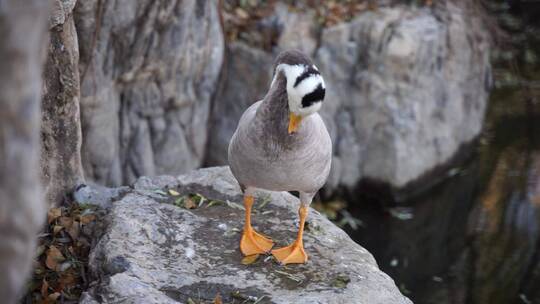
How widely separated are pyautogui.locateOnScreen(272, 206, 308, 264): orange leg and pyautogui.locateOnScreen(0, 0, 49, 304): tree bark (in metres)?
2.40

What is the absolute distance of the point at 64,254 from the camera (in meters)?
4.38

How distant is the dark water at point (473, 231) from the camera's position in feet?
24.2

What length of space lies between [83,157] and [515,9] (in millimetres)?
8705

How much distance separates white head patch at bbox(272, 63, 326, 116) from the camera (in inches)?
138

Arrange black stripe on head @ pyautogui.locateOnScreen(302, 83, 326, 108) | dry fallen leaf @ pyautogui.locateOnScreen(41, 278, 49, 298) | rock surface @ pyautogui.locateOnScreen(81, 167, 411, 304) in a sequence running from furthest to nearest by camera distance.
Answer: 1. dry fallen leaf @ pyautogui.locateOnScreen(41, 278, 49, 298)
2. rock surface @ pyautogui.locateOnScreen(81, 167, 411, 304)
3. black stripe on head @ pyautogui.locateOnScreen(302, 83, 326, 108)

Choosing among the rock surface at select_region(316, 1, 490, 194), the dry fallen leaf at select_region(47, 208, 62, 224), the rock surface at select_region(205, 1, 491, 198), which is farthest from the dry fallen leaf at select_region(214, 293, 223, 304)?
the rock surface at select_region(316, 1, 490, 194)

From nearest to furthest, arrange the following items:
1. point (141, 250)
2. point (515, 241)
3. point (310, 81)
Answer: point (310, 81)
point (141, 250)
point (515, 241)

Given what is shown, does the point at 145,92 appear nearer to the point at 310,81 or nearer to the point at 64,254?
the point at 64,254

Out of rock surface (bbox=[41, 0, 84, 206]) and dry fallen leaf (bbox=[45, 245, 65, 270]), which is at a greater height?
rock surface (bbox=[41, 0, 84, 206])

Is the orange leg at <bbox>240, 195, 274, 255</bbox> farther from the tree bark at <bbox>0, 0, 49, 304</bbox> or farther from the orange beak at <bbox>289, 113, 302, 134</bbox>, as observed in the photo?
the tree bark at <bbox>0, 0, 49, 304</bbox>

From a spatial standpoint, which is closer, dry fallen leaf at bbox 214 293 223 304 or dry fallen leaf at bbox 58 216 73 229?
dry fallen leaf at bbox 214 293 223 304

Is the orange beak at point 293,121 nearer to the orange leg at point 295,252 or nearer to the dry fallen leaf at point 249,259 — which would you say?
the orange leg at point 295,252

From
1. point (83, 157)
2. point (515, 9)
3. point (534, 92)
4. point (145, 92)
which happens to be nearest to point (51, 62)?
point (83, 157)

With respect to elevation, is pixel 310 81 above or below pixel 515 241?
above
